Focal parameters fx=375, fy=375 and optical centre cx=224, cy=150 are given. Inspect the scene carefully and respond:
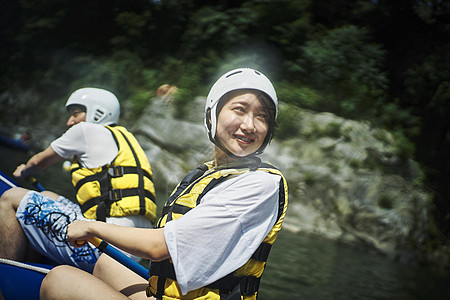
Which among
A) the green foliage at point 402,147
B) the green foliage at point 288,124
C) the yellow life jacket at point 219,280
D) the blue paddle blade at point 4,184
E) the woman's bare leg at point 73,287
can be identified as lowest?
the green foliage at point 402,147

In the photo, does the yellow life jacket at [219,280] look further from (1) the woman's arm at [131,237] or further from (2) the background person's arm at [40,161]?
(2) the background person's arm at [40,161]

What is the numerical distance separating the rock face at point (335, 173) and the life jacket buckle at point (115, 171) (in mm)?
6523

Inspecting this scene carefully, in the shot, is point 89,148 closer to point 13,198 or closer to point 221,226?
point 13,198

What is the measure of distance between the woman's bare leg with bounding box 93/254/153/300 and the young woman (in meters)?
0.08

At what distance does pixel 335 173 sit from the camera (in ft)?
31.3

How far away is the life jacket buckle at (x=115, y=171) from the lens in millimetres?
2471

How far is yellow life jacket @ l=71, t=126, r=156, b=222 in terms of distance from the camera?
95.3 inches

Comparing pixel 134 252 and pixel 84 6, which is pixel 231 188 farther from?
pixel 84 6

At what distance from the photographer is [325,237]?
28.0 ft

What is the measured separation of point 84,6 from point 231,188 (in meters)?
20.5

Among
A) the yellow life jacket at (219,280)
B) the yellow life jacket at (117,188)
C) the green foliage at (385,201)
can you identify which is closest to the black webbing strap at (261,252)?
the yellow life jacket at (219,280)

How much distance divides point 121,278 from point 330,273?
4820 mm

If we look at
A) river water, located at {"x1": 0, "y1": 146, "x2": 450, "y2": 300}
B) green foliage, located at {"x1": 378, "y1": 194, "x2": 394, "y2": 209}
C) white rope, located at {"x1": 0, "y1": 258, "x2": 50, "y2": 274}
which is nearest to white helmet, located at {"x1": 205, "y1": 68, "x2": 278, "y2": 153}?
white rope, located at {"x1": 0, "y1": 258, "x2": 50, "y2": 274}

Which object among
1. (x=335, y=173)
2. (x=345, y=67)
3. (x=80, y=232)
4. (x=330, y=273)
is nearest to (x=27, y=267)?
(x=80, y=232)
